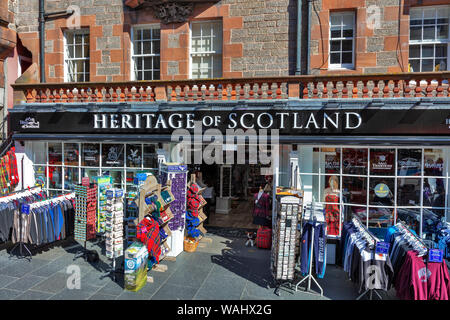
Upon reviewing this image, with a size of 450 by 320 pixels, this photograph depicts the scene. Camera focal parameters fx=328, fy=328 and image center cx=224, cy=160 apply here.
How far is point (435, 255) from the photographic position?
5934 mm

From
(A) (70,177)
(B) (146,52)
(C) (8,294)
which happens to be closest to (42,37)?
(B) (146,52)

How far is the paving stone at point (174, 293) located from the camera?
6704 mm

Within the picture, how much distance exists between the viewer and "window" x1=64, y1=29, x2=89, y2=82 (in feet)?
40.7

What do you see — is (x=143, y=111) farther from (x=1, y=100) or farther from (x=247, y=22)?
(x=1, y=100)

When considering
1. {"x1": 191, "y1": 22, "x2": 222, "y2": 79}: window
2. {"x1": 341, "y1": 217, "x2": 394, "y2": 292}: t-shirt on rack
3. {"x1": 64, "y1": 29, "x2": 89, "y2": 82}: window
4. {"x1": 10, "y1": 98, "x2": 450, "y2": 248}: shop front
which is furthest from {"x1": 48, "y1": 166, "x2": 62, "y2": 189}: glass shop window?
{"x1": 341, "y1": 217, "x2": 394, "y2": 292}: t-shirt on rack

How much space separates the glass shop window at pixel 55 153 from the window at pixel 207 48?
548 cm

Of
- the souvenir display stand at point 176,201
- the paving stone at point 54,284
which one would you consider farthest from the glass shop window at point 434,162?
the paving stone at point 54,284

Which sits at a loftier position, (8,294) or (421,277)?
(421,277)

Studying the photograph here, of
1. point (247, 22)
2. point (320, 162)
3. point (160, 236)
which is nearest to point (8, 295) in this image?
point (160, 236)

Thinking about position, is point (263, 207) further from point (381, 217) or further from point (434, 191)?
point (434, 191)

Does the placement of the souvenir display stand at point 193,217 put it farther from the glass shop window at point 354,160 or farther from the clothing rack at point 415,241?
the clothing rack at point 415,241

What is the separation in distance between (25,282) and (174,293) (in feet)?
10.9

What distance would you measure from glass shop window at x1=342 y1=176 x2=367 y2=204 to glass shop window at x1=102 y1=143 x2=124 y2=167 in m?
7.14

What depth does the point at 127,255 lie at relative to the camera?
686 cm
